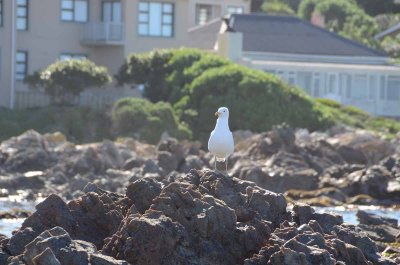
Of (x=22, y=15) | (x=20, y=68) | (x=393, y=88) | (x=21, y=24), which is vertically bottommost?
(x=393, y=88)

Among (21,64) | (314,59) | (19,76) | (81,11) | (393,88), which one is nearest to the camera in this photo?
(19,76)

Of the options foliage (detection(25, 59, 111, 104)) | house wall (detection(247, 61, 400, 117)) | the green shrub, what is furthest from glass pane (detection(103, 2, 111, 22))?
the green shrub

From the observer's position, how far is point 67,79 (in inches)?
2302

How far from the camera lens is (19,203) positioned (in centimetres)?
4075

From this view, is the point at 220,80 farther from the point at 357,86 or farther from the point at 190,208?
the point at 190,208

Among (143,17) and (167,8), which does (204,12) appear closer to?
(167,8)

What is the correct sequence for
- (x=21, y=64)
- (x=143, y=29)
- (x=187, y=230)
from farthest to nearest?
(x=143, y=29) → (x=21, y=64) → (x=187, y=230)

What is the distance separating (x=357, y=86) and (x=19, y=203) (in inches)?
1265

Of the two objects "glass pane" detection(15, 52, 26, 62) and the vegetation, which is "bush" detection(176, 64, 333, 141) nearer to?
the vegetation

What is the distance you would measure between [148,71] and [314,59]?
1224cm

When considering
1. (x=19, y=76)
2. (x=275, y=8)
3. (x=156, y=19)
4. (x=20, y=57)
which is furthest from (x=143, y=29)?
(x=275, y=8)

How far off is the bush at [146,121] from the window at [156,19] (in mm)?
10968

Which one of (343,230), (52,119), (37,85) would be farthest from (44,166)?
(343,230)

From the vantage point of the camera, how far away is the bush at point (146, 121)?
54406 millimetres
